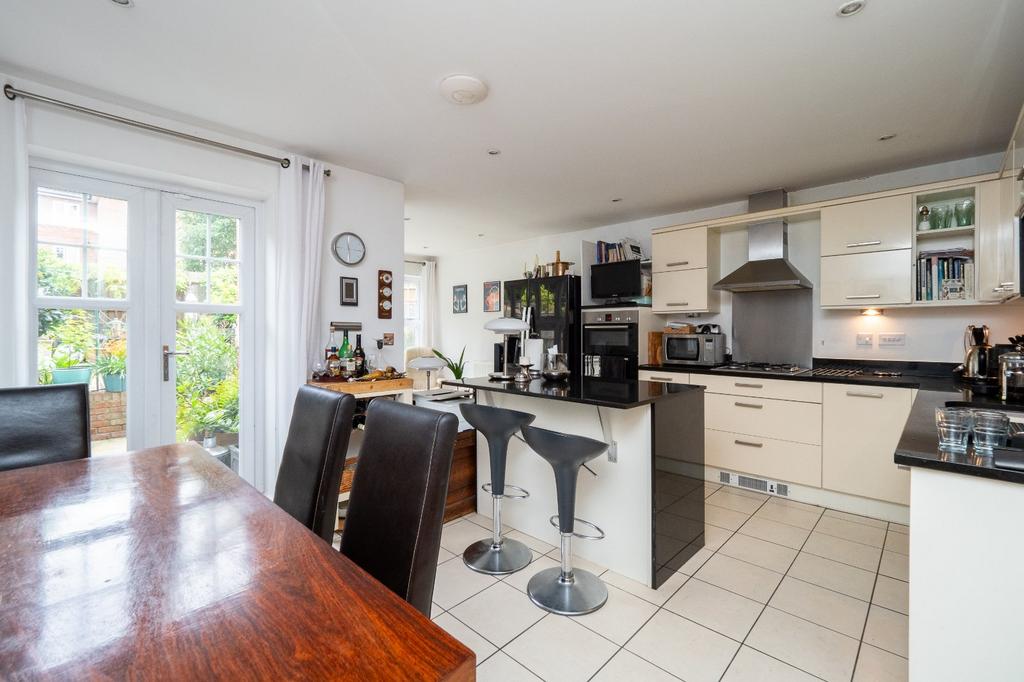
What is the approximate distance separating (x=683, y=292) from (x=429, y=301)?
4.08m

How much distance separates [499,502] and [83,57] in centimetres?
286

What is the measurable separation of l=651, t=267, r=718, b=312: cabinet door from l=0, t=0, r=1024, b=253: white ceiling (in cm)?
99

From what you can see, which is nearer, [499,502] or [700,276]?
[499,502]

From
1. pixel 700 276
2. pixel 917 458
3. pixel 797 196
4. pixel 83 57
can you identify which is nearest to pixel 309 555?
pixel 917 458

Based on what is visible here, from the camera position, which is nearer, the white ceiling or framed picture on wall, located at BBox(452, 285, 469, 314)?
the white ceiling

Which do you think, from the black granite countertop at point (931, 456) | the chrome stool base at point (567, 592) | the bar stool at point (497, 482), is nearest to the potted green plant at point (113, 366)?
the bar stool at point (497, 482)

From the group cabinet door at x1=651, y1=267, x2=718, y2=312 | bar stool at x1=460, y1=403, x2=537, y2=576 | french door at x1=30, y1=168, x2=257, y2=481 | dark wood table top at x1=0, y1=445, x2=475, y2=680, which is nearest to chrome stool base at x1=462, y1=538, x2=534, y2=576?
bar stool at x1=460, y1=403, x2=537, y2=576

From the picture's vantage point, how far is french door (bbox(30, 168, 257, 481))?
2.44 m

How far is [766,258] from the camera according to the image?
381 cm

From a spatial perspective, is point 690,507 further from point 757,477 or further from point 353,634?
point 353,634

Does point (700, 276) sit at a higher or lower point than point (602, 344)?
higher

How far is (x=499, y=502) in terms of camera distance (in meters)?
2.42

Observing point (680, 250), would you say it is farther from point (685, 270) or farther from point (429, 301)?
point (429, 301)

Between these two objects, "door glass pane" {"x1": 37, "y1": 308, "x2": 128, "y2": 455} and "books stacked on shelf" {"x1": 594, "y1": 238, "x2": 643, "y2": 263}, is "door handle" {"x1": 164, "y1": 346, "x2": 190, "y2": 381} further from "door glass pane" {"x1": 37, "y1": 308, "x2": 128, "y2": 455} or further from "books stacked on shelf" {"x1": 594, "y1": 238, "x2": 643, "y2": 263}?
"books stacked on shelf" {"x1": 594, "y1": 238, "x2": 643, "y2": 263}
